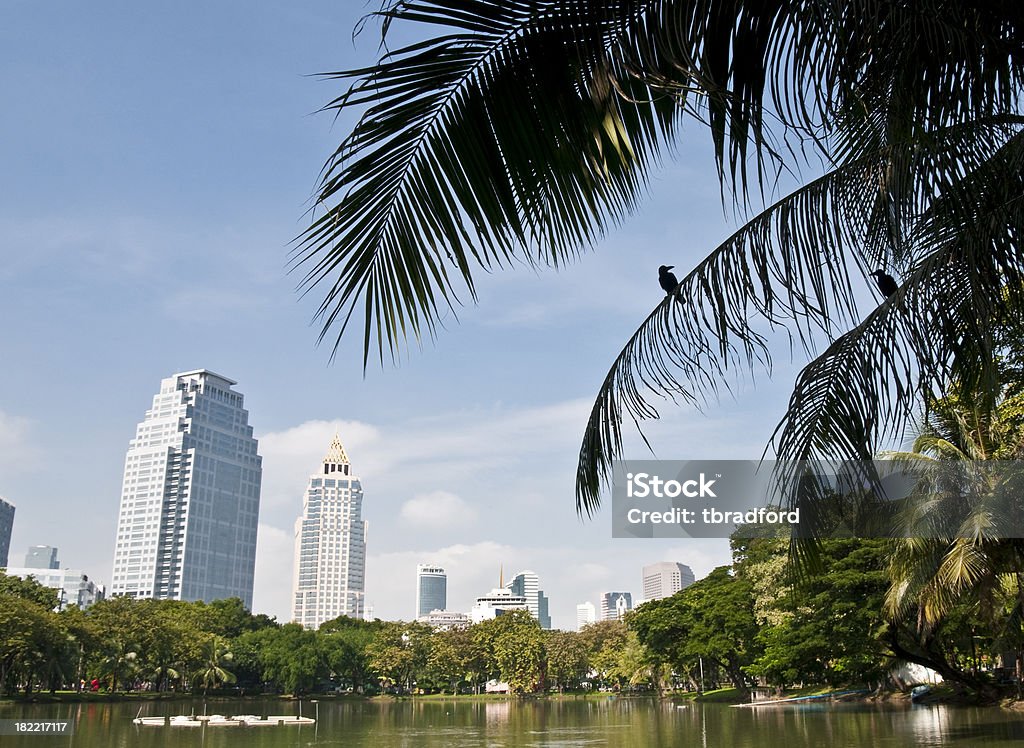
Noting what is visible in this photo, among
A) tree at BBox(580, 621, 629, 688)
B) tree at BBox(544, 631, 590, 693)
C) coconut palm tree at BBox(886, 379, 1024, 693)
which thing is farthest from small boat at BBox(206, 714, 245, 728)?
tree at BBox(544, 631, 590, 693)

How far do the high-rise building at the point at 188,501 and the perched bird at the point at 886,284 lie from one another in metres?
141

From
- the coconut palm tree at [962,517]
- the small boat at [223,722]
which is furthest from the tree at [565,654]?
the coconut palm tree at [962,517]

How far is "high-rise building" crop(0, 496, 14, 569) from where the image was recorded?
156250 mm

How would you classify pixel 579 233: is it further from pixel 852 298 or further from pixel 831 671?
pixel 831 671

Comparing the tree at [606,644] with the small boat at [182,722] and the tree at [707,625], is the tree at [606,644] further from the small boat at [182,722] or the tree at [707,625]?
the small boat at [182,722]

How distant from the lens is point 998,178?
Answer: 2818mm

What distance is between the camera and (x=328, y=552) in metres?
176

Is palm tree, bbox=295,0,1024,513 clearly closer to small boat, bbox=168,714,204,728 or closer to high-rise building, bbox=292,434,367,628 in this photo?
small boat, bbox=168,714,204,728

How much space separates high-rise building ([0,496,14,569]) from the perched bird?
6911 inches

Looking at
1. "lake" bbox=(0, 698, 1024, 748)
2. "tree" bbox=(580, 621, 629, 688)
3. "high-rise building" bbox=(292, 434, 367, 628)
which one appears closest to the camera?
"lake" bbox=(0, 698, 1024, 748)

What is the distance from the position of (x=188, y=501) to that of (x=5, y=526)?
4485 cm

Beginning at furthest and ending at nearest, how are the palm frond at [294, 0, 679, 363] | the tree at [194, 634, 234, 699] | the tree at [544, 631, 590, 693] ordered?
the tree at [544, 631, 590, 693], the tree at [194, 634, 234, 699], the palm frond at [294, 0, 679, 363]

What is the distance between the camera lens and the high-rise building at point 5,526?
513 ft

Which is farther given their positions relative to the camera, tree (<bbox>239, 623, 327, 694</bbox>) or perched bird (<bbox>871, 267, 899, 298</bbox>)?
tree (<bbox>239, 623, 327, 694</bbox>)
